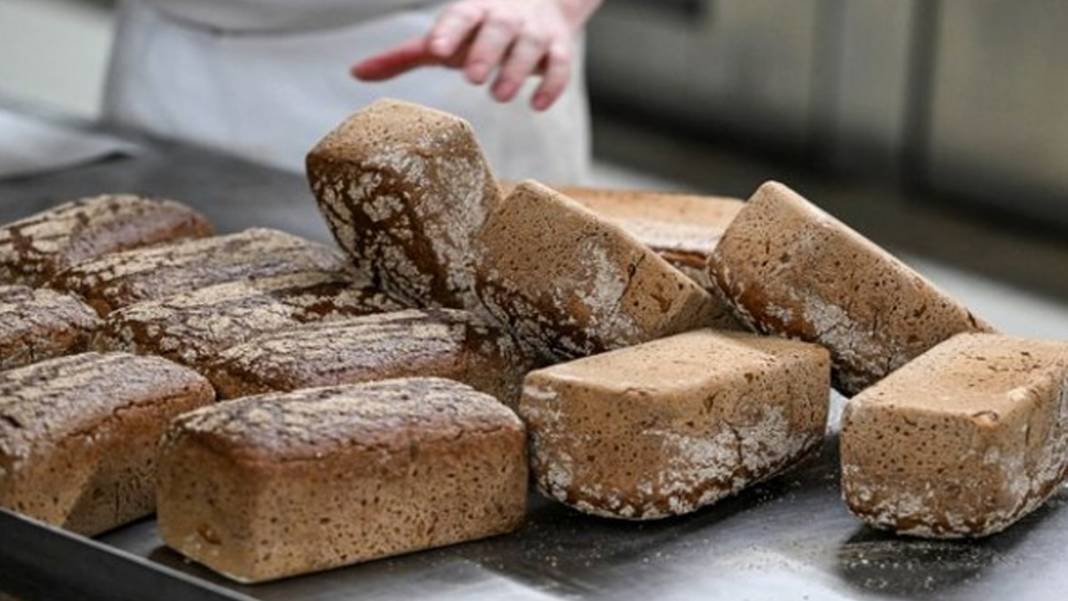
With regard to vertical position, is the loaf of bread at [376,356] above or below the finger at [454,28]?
below

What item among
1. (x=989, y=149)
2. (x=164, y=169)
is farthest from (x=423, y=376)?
(x=989, y=149)

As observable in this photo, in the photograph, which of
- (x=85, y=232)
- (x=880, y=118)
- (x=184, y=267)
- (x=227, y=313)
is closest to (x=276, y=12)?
(x=85, y=232)

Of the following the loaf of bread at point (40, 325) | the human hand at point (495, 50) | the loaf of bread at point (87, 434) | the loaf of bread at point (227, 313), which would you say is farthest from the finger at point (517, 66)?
the loaf of bread at point (87, 434)

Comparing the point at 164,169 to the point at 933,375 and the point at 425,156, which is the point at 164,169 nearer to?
the point at 425,156

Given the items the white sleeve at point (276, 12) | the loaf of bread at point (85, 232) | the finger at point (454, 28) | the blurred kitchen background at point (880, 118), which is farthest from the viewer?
the blurred kitchen background at point (880, 118)

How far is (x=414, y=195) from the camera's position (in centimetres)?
178

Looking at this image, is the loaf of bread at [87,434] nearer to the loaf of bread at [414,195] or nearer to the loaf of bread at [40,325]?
the loaf of bread at [40,325]

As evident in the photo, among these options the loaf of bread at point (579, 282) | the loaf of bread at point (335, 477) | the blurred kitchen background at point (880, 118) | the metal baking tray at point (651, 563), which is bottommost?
the blurred kitchen background at point (880, 118)

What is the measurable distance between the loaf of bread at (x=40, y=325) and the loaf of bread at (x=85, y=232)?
13 cm

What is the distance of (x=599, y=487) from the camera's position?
155 cm

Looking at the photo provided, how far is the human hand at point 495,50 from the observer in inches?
88.5

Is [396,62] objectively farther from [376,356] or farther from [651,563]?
[651,563]

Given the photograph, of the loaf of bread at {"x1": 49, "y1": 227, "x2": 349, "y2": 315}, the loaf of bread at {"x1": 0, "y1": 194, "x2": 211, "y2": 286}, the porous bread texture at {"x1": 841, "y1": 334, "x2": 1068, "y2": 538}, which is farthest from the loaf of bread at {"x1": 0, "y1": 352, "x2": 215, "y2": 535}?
the porous bread texture at {"x1": 841, "y1": 334, "x2": 1068, "y2": 538}

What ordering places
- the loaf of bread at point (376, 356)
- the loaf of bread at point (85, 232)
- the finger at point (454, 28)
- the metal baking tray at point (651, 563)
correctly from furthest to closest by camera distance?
the finger at point (454, 28) → the loaf of bread at point (85, 232) → the loaf of bread at point (376, 356) → the metal baking tray at point (651, 563)
